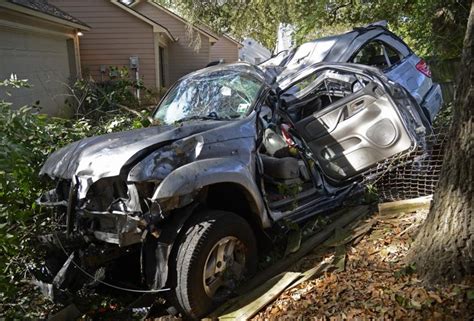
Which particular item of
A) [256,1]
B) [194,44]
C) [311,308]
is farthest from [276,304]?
[194,44]

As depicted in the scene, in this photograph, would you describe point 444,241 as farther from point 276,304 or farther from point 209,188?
point 209,188

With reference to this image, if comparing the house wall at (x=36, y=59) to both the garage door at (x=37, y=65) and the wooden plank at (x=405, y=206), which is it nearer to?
the garage door at (x=37, y=65)

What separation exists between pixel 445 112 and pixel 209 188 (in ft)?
19.8

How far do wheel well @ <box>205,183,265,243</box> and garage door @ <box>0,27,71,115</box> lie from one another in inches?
275

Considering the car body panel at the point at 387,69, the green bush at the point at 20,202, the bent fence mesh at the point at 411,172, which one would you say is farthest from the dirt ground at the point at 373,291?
the car body panel at the point at 387,69

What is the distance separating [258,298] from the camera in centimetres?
326

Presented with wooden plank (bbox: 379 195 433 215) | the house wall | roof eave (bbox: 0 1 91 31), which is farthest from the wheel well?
roof eave (bbox: 0 1 91 31)

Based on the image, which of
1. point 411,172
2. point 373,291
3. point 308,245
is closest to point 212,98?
point 308,245

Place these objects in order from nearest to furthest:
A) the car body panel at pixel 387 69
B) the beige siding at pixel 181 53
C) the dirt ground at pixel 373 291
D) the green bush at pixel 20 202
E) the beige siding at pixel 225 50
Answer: the dirt ground at pixel 373 291 < the green bush at pixel 20 202 < the car body panel at pixel 387 69 < the beige siding at pixel 181 53 < the beige siding at pixel 225 50

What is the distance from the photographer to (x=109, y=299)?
384 cm

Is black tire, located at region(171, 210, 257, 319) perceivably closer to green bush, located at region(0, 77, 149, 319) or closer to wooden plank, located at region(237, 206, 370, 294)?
wooden plank, located at region(237, 206, 370, 294)

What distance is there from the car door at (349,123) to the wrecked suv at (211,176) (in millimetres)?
12

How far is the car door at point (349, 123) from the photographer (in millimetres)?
4902

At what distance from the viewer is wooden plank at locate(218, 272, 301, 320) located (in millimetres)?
3121
